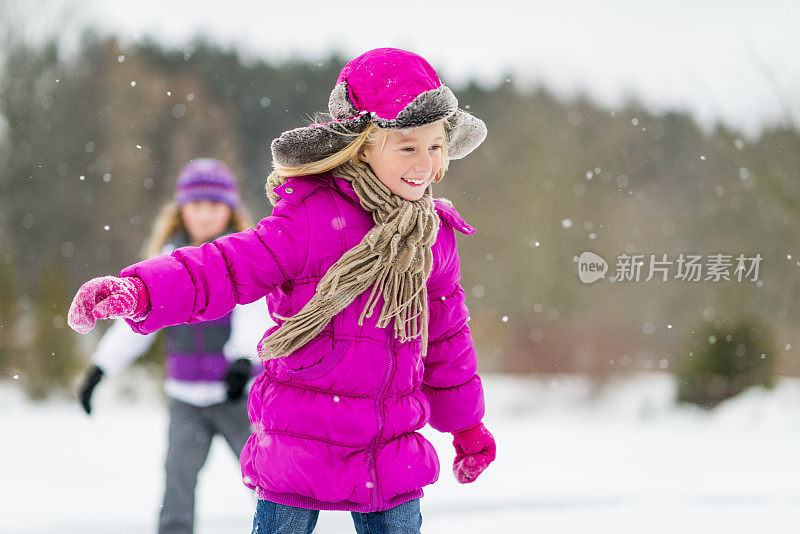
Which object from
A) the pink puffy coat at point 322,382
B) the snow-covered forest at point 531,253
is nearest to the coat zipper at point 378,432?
the pink puffy coat at point 322,382

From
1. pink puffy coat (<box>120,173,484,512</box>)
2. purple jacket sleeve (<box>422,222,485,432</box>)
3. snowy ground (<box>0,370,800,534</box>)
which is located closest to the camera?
pink puffy coat (<box>120,173,484,512</box>)

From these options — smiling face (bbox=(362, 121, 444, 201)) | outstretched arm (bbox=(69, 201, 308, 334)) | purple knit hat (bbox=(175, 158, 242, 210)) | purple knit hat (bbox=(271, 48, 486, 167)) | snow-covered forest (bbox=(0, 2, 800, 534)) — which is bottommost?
outstretched arm (bbox=(69, 201, 308, 334))

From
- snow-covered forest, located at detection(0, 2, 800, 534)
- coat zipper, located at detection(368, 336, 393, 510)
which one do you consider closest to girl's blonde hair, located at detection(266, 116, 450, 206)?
coat zipper, located at detection(368, 336, 393, 510)

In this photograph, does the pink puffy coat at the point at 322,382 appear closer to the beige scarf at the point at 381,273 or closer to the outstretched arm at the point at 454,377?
the beige scarf at the point at 381,273

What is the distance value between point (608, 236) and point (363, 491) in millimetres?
7274

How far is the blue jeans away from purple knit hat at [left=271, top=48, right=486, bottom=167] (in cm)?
70

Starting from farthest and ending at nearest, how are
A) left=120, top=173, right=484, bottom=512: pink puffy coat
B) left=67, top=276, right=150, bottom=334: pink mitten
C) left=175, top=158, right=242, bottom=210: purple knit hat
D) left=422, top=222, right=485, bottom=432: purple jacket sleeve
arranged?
left=175, top=158, right=242, bottom=210: purple knit hat
left=422, top=222, right=485, bottom=432: purple jacket sleeve
left=120, top=173, right=484, bottom=512: pink puffy coat
left=67, top=276, right=150, bottom=334: pink mitten

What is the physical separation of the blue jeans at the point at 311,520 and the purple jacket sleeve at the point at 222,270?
418 mm

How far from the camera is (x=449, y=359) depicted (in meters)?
1.76

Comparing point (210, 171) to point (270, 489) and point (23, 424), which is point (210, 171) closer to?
point (270, 489)

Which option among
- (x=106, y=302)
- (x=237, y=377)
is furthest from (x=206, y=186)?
(x=106, y=302)

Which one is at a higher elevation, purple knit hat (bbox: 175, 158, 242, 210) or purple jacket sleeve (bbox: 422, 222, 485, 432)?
purple knit hat (bbox: 175, 158, 242, 210)

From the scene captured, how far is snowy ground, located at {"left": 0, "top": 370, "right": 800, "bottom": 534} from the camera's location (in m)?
3.81

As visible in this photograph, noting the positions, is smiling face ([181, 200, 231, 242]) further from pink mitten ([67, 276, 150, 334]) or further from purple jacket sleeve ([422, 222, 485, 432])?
pink mitten ([67, 276, 150, 334])
